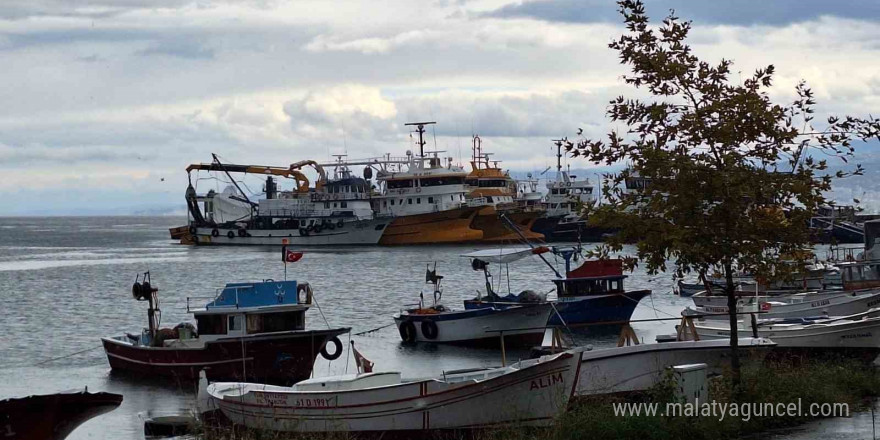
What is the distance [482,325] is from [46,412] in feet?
62.8

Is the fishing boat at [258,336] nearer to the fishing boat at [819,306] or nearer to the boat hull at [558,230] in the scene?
the fishing boat at [819,306]

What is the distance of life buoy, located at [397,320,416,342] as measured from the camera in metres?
38.0

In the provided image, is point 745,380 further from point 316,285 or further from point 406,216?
point 406,216

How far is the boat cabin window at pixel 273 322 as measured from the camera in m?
29.6

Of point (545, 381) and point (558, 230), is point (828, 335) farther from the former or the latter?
point (558, 230)

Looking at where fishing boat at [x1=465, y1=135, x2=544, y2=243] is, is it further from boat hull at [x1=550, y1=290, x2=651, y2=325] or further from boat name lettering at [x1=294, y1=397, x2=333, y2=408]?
boat name lettering at [x1=294, y1=397, x2=333, y2=408]

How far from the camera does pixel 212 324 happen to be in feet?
97.9

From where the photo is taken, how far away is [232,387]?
72.5 feet

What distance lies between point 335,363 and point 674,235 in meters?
17.6

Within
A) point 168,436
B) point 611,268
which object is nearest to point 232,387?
point 168,436

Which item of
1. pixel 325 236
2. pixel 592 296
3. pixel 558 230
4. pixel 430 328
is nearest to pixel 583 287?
pixel 592 296

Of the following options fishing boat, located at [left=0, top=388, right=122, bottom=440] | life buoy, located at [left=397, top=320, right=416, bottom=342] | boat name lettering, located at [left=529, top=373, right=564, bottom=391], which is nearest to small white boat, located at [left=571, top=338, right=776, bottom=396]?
boat name lettering, located at [left=529, top=373, right=564, bottom=391]

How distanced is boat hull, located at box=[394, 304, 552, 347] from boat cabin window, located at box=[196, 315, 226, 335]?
869 centimetres

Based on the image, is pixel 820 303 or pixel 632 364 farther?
pixel 820 303
